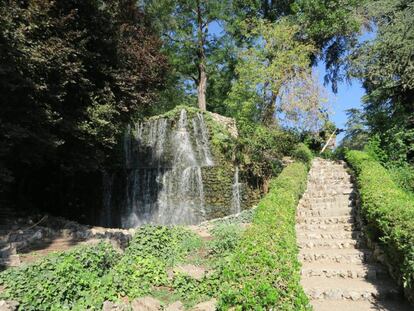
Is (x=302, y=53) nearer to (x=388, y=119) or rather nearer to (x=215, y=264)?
(x=388, y=119)

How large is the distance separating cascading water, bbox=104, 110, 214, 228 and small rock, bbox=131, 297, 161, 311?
28.1 feet

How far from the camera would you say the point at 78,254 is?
604 centimetres

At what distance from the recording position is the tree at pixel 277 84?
15320 millimetres

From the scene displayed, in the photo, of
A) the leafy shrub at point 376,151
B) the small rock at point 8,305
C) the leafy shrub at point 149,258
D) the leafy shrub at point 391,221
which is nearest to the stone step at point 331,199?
the leafy shrub at point 391,221

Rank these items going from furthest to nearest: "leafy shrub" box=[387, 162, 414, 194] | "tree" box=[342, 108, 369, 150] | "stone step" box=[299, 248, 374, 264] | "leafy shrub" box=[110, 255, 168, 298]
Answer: "tree" box=[342, 108, 369, 150], "leafy shrub" box=[387, 162, 414, 194], "stone step" box=[299, 248, 374, 264], "leafy shrub" box=[110, 255, 168, 298]

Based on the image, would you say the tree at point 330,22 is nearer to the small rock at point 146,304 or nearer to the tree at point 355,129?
the tree at point 355,129

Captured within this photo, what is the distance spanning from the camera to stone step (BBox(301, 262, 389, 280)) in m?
5.82

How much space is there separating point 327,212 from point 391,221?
4120 millimetres

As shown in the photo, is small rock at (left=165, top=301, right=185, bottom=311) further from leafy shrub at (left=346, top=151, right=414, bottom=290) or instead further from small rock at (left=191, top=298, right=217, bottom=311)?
leafy shrub at (left=346, top=151, right=414, bottom=290)

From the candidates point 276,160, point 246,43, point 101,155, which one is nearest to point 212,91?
point 246,43

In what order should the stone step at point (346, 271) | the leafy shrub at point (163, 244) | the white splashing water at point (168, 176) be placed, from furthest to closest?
1. the white splashing water at point (168, 176)
2. the leafy shrub at point (163, 244)
3. the stone step at point (346, 271)

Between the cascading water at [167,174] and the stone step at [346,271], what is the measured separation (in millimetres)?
7813

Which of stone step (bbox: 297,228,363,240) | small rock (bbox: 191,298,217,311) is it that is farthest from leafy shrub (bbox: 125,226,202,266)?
stone step (bbox: 297,228,363,240)

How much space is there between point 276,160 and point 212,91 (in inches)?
523
